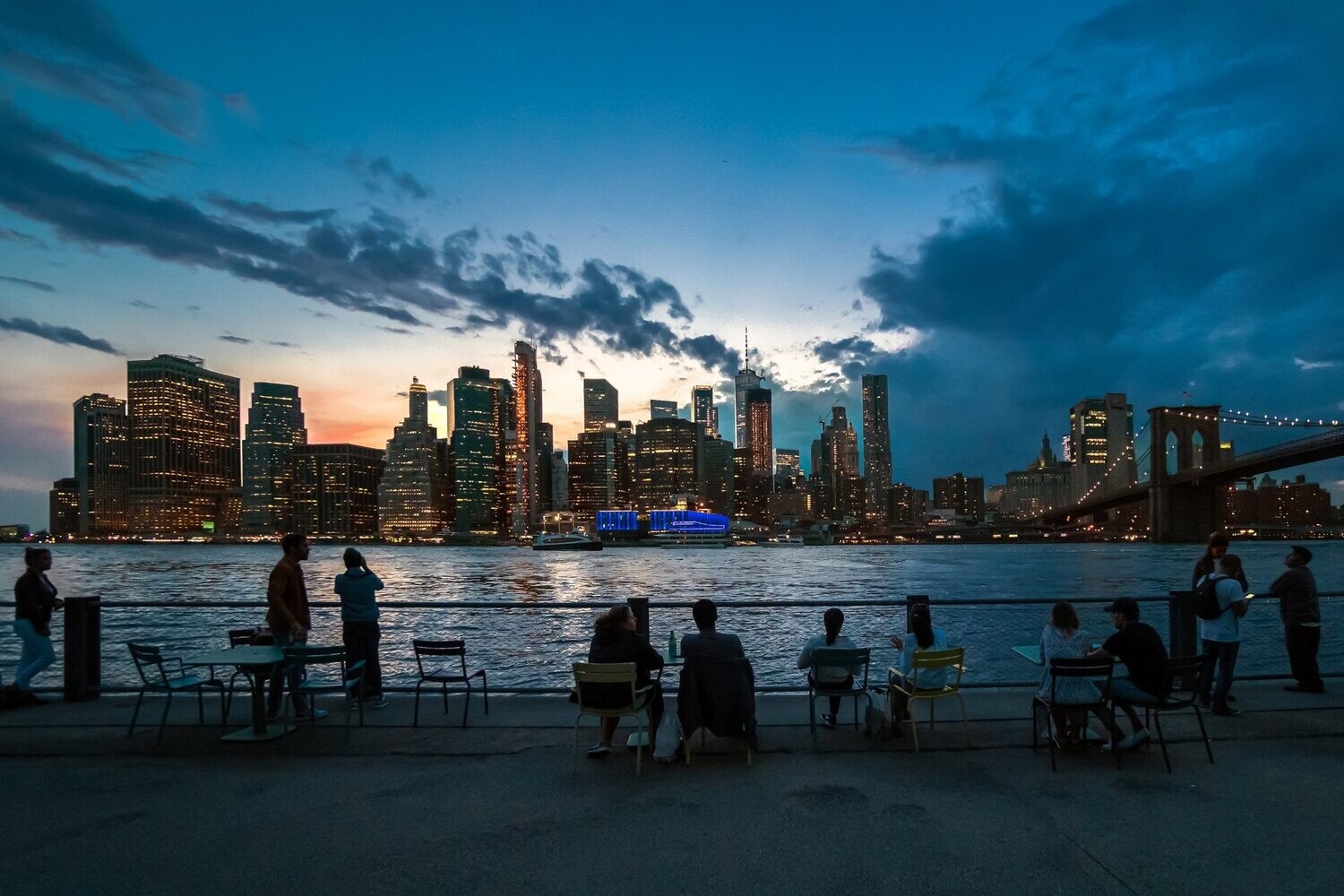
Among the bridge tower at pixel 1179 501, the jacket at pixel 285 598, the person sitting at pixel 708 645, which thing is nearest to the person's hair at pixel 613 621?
the person sitting at pixel 708 645

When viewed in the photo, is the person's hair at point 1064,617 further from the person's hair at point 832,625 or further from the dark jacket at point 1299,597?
the dark jacket at point 1299,597

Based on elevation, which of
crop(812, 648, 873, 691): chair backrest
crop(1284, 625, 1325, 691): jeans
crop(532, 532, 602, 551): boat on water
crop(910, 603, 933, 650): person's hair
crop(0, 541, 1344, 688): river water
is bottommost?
crop(532, 532, 602, 551): boat on water

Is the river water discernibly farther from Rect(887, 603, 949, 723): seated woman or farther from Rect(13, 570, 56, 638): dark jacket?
Rect(13, 570, 56, 638): dark jacket

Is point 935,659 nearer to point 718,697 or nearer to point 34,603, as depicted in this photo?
point 718,697

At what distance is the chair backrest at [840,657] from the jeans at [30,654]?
8171 mm

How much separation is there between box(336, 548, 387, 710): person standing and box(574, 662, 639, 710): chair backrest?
2.91 m

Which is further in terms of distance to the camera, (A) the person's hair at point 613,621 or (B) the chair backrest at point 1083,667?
(A) the person's hair at point 613,621

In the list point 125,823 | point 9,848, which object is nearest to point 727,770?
point 125,823

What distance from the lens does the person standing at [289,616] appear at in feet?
24.7

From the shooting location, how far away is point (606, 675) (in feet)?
20.5

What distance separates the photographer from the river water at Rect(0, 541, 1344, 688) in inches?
888

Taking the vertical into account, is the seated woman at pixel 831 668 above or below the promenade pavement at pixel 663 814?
above

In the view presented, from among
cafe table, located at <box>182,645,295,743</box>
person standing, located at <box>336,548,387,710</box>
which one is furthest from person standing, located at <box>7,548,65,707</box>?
person standing, located at <box>336,548,387,710</box>

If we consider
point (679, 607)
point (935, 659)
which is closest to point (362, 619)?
point (935, 659)
